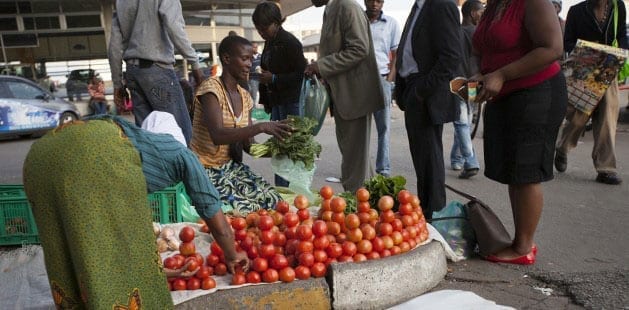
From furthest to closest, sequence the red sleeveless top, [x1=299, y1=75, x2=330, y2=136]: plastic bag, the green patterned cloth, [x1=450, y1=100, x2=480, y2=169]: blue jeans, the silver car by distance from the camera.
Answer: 1. the silver car
2. [x1=450, y1=100, x2=480, y2=169]: blue jeans
3. [x1=299, y1=75, x2=330, y2=136]: plastic bag
4. the red sleeveless top
5. the green patterned cloth

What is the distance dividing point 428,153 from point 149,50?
8.70 ft

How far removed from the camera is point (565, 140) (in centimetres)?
596

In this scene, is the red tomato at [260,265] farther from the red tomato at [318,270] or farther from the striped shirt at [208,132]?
the striped shirt at [208,132]

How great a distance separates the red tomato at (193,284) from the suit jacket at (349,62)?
222 centimetres

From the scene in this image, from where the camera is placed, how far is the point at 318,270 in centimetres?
288

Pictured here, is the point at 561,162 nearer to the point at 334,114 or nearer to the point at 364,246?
the point at 334,114

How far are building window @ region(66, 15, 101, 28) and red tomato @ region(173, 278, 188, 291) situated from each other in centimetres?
2178

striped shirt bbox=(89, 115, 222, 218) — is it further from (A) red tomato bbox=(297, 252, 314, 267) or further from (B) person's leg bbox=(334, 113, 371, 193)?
(B) person's leg bbox=(334, 113, 371, 193)

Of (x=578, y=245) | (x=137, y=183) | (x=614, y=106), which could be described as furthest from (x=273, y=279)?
(x=614, y=106)

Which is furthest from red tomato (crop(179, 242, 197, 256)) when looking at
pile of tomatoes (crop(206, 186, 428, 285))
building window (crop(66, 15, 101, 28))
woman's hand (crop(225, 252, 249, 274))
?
building window (crop(66, 15, 101, 28))

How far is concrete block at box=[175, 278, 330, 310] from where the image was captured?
2.69 metres

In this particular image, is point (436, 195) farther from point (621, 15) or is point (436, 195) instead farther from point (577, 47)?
point (621, 15)

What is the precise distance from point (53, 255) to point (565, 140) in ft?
18.3

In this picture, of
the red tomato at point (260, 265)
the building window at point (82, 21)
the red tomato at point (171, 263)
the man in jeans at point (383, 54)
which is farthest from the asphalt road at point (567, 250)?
the building window at point (82, 21)
